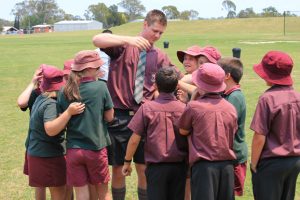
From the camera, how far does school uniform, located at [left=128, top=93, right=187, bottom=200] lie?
3.88 m

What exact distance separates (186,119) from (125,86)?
1.06m

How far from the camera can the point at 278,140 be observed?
3736 mm

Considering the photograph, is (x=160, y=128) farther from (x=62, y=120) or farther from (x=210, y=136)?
(x=62, y=120)

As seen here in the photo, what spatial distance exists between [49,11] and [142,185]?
577 feet


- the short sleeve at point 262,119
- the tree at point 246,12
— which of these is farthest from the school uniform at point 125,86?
the tree at point 246,12

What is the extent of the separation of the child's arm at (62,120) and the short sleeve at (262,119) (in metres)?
1.47

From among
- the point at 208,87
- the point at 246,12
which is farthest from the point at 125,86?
the point at 246,12

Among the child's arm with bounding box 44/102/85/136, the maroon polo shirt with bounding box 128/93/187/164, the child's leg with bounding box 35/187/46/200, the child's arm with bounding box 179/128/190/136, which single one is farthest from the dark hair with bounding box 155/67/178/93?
the child's leg with bounding box 35/187/46/200

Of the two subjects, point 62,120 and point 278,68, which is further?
point 62,120

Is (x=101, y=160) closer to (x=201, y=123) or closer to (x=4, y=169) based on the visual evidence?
(x=201, y=123)

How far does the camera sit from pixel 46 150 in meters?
4.21

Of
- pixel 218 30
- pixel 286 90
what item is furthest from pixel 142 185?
pixel 218 30

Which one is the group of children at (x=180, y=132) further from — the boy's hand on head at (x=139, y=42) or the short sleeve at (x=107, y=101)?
the boy's hand on head at (x=139, y=42)

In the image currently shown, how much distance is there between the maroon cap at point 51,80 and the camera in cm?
416
